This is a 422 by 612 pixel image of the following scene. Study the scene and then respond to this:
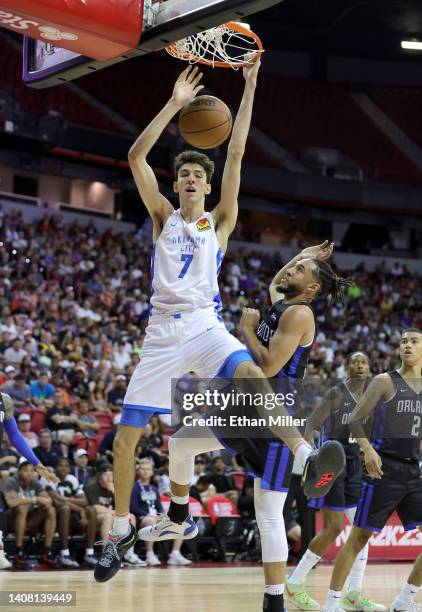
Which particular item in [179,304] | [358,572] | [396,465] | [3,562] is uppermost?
[179,304]

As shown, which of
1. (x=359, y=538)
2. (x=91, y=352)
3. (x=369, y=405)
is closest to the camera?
(x=359, y=538)

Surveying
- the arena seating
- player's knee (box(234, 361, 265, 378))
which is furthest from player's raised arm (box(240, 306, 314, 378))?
the arena seating

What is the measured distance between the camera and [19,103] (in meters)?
23.9

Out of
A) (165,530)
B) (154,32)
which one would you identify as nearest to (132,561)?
(165,530)

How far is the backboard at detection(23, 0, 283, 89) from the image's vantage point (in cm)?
591

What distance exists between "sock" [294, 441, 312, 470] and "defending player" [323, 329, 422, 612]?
6.41ft

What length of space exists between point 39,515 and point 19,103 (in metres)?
15.1

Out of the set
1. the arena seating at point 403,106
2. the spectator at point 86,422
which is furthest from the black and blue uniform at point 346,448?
the arena seating at point 403,106

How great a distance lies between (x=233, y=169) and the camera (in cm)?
670

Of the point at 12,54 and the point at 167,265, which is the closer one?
the point at 167,265

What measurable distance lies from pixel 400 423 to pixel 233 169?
2.74 metres

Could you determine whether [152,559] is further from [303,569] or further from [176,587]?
[303,569]

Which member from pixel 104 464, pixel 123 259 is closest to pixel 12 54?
pixel 123 259

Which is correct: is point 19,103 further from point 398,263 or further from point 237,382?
point 237,382
